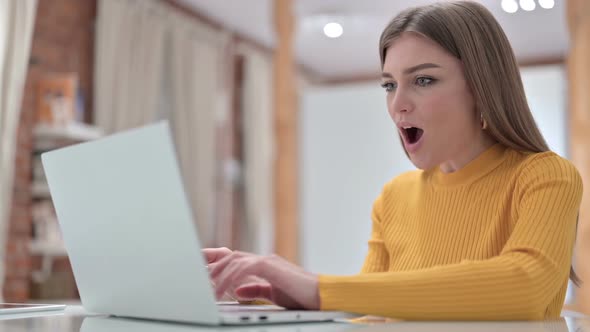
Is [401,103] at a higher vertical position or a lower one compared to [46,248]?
higher

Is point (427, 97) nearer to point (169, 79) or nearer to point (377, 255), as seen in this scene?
point (377, 255)

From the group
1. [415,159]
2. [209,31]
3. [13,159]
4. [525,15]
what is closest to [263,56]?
[209,31]

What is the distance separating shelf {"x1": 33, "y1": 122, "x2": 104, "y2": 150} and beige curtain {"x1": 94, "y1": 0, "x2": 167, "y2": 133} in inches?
11.8

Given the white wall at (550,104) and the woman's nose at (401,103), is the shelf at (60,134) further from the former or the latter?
the woman's nose at (401,103)

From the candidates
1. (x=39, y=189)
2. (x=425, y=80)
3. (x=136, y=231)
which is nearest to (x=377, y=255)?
(x=425, y=80)

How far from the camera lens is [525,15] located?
6016 millimetres

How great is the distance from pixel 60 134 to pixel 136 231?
3657 millimetres

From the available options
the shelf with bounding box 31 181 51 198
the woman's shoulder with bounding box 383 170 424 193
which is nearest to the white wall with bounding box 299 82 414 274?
the shelf with bounding box 31 181 51 198

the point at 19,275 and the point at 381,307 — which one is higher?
the point at 381,307

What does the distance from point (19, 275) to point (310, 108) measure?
2308 mm

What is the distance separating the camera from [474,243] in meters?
1.11

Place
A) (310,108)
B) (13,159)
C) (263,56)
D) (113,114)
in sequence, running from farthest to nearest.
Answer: (263,56)
(310,108)
(113,114)
(13,159)

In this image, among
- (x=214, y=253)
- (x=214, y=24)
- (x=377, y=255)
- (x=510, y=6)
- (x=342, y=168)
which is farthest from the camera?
(x=214, y=24)

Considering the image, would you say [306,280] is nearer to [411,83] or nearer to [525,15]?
[411,83]
